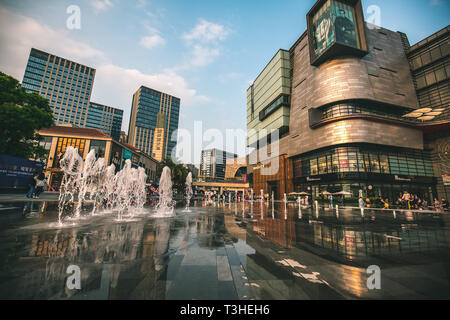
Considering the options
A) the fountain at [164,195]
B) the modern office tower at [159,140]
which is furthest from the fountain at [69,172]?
the modern office tower at [159,140]

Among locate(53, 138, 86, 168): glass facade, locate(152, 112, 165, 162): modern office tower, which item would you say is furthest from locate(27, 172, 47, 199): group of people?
locate(152, 112, 165, 162): modern office tower

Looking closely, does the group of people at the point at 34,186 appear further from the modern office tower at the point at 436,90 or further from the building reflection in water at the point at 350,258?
the modern office tower at the point at 436,90

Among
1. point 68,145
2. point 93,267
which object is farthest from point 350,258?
point 68,145

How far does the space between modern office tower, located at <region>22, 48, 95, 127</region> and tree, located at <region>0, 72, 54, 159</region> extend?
7977 cm

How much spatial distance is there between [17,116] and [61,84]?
94.5m

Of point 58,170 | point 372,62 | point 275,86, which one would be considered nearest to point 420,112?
point 372,62

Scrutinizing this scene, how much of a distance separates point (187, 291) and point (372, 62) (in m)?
53.5

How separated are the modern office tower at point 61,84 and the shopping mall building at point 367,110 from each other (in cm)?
10582

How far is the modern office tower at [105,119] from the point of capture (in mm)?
104312

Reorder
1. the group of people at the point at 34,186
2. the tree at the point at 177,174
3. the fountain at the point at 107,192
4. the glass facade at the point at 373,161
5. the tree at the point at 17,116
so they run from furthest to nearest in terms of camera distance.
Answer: the tree at the point at 177,174 < the glass facade at the point at 373,161 < the tree at the point at 17,116 < the group of people at the point at 34,186 < the fountain at the point at 107,192

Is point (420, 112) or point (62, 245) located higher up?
point (420, 112)

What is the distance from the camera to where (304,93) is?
144ft

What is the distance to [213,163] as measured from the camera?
612 feet
